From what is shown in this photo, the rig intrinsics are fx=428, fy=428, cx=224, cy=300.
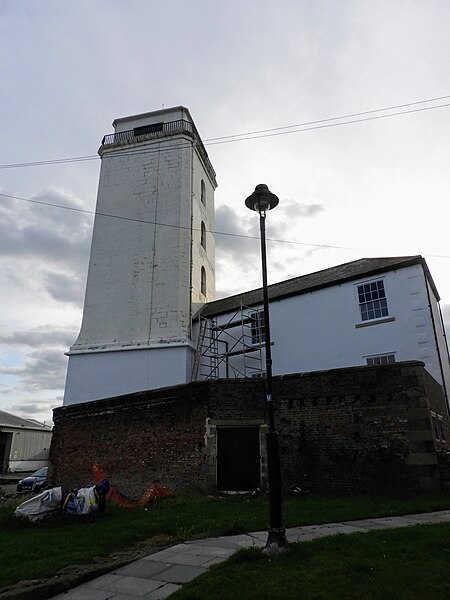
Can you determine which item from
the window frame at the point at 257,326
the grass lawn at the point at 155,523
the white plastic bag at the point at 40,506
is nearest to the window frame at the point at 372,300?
the window frame at the point at 257,326

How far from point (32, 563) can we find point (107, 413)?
9.64m

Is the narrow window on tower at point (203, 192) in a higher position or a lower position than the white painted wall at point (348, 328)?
higher

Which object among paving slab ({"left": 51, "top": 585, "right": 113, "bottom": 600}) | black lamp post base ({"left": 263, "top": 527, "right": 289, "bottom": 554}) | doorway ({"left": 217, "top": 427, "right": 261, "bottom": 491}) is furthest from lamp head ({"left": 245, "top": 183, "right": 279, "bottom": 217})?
doorway ({"left": 217, "top": 427, "right": 261, "bottom": 491})

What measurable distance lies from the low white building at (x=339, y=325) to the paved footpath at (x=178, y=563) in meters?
8.90

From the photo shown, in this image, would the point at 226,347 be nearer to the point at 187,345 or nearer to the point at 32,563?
the point at 187,345

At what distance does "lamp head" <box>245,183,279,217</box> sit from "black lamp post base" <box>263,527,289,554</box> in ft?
18.0

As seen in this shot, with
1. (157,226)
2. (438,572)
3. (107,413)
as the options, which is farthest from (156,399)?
(157,226)

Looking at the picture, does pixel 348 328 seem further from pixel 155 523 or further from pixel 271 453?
pixel 271 453

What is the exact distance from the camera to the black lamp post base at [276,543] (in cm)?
616

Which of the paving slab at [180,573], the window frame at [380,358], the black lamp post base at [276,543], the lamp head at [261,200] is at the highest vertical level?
the lamp head at [261,200]

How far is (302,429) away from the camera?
12.7 metres

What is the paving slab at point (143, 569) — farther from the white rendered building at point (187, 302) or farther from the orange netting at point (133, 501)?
the white rendered building at point (187, 302)

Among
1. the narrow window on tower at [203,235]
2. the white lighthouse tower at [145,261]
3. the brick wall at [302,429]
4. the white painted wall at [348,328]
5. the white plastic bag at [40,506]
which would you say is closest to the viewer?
the white plastic bag at [40,506]

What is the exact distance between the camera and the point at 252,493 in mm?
12438
